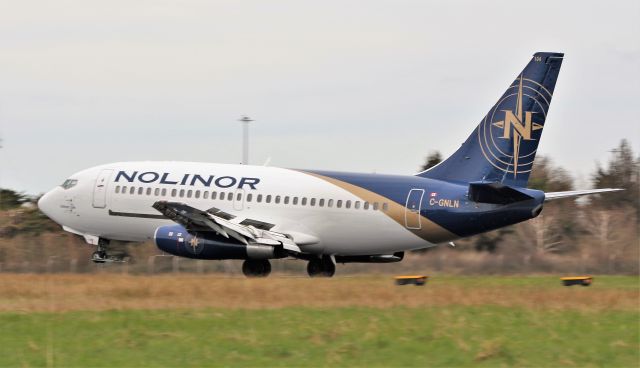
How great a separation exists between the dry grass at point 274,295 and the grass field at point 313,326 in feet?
0.11

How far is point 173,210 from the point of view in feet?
123

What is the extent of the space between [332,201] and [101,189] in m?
8.74

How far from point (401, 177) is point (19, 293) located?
14.1 meters

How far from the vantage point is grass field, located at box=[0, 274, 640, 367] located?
19.0 meters

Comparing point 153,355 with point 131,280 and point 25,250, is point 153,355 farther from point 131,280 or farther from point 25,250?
point 25,250

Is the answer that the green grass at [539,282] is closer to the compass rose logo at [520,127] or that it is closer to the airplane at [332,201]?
the airplane at [332,201]

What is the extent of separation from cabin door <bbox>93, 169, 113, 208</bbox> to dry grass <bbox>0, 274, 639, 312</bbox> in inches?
312

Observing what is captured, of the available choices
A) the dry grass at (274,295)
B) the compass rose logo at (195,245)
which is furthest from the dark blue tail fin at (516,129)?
the compass rose logo at (195,245)

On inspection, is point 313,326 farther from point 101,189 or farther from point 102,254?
point 102,254

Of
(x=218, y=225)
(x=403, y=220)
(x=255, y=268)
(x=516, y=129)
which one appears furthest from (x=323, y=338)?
(x=255, y=268)

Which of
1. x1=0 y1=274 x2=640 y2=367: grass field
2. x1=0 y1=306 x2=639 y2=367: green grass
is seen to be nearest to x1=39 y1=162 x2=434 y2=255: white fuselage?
x1=0 y1=274 x2=640 y2=367: grass field

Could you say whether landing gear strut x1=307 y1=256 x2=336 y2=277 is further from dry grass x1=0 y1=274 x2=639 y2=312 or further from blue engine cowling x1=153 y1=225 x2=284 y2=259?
dry grass x1=0 y1=274 x2=639 y2=312

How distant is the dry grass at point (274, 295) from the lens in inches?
1032

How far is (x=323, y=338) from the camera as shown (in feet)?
67.6
